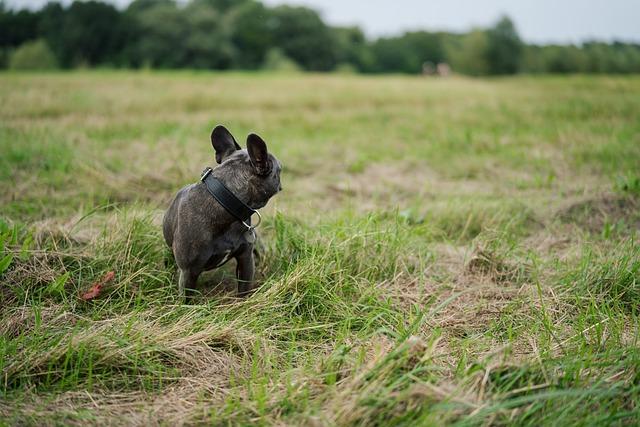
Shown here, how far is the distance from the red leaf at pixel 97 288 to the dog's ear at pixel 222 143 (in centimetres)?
105

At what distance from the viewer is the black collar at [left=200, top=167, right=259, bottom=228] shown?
8.60ft

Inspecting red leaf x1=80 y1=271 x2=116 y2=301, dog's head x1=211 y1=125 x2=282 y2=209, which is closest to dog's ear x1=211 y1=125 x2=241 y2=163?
dog's head x1=211 y1=125 x2=282 y2=209

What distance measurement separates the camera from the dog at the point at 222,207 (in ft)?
8.66

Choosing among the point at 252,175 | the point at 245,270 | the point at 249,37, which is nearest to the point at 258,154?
the point at 252,175

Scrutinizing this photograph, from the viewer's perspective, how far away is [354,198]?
5.63 metres

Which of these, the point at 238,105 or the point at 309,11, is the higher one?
the point at 309,11

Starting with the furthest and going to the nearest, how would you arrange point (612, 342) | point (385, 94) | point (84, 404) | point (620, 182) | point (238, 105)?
point (385, 94), point (238, 105), point (620, 182), point (612, 342), point (84, 404)

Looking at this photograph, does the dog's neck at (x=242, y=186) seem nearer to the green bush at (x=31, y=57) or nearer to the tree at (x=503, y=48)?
the green bush at (x=31, y=57)

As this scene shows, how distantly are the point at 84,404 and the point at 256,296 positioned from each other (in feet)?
3.63

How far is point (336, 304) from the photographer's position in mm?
2850

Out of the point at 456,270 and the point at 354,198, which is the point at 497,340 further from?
the point at 354,198

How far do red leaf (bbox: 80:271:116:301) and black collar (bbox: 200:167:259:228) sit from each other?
952 millimetres

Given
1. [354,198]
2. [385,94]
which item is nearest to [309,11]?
[385,94]

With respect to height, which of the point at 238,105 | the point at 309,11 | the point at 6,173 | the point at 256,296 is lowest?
the point at 256,296
